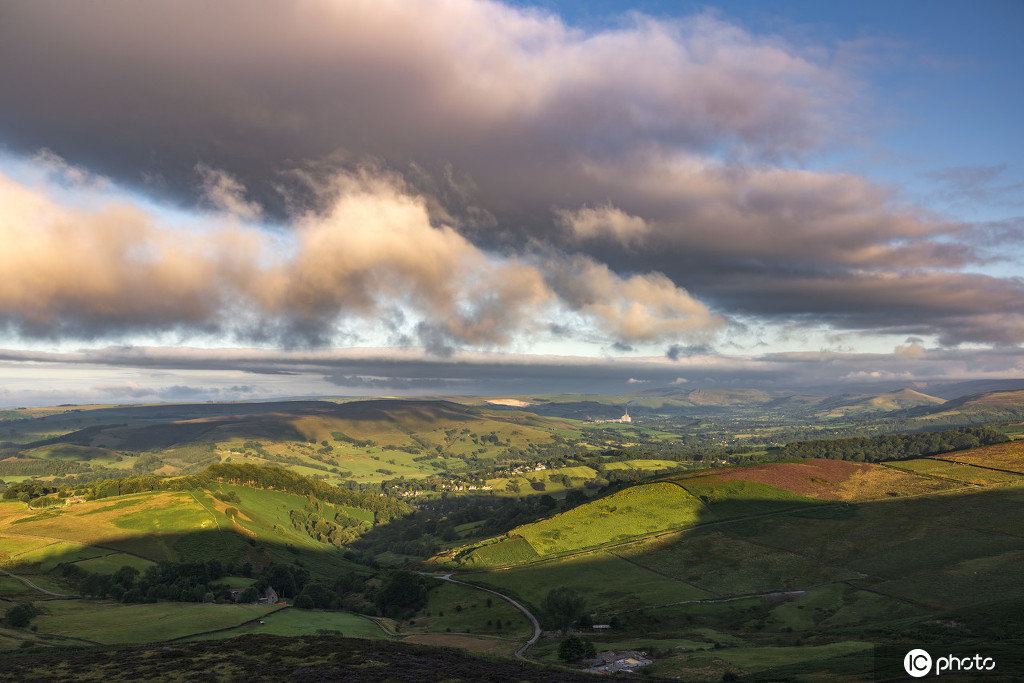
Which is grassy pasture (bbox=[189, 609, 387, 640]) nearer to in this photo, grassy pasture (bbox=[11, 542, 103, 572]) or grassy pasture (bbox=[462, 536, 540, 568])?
grassy pasture (bbox=[462, 536, 540, 568])

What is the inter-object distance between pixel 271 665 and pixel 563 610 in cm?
7928

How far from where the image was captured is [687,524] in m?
188

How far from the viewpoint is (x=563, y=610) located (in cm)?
12469

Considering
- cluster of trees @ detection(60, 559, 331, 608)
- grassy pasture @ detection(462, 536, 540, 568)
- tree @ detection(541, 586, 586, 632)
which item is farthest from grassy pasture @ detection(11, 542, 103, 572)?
tree @ detection(541, 586, 586, 632)

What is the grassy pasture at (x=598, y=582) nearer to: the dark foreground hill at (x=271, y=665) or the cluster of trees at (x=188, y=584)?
the cluster of trees at (x=188, y=584)

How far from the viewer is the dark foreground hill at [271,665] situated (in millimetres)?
58219

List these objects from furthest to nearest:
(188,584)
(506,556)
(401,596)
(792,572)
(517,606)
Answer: (506,556)
(401,596)
(188,584)
(517,606)
(792,572)

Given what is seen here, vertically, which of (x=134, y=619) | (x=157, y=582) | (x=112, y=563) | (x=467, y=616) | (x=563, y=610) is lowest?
(x=467, y=616)

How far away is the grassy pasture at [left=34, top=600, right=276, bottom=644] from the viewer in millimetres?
95500

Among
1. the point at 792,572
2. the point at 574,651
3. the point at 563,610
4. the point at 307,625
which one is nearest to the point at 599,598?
the point at 563,610

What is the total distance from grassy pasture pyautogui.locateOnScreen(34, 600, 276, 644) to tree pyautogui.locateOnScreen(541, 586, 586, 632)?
6995 cm

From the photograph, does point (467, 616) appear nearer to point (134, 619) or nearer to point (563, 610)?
point (563, 610)

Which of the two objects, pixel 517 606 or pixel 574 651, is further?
pixel 517 606

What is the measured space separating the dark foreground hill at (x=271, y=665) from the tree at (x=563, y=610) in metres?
54.6
